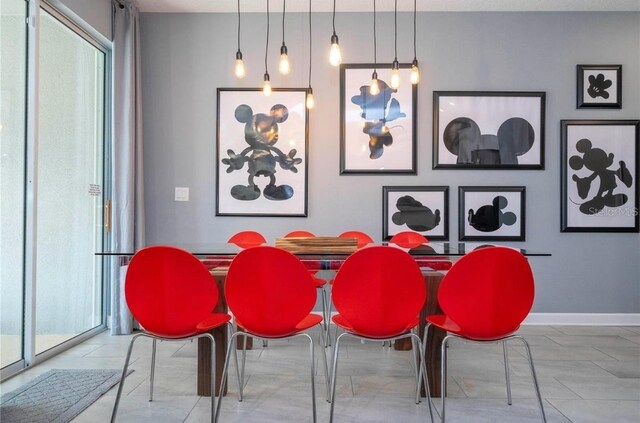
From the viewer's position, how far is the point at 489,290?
1.74 meters

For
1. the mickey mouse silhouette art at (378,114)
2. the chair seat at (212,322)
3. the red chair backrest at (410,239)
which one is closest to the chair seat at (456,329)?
the chair seat at (212,322)

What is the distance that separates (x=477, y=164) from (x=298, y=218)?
1836 millimetres

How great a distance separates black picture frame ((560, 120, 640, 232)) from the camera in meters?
3.97

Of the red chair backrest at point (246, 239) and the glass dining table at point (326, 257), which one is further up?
the red chair backrest at point (246, 239)

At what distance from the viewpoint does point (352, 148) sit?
13.2 feet

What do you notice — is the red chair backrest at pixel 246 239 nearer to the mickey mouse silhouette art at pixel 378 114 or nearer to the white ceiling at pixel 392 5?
the mickey mouse silhouette art at pixel 378 114

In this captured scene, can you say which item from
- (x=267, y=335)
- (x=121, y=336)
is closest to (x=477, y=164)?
(x=267, y=335)

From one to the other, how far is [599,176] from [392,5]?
2615 millimetres

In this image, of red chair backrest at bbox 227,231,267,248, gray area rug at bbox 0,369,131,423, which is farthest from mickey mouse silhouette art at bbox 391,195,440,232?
gray area rug at bbox 0,369,131,423

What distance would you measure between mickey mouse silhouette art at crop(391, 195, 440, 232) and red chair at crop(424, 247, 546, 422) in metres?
2.21

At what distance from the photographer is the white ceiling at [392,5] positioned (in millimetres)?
3859

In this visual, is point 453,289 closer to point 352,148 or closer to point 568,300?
point 352,148

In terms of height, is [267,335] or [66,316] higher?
[267,335]

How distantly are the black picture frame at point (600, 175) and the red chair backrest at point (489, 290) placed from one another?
271 centimetres
